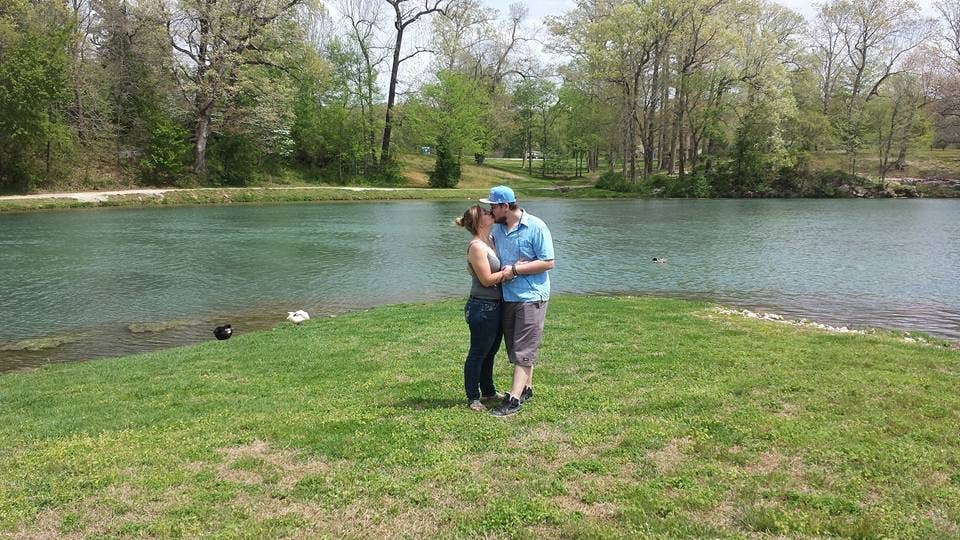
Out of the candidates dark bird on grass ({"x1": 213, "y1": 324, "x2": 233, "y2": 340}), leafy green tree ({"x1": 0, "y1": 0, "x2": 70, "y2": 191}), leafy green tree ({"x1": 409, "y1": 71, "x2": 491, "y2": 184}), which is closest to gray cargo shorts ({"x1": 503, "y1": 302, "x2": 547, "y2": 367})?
dark bird on grass ({"x1": 213, "y1": 324, "x2": 233, "y2": 340})

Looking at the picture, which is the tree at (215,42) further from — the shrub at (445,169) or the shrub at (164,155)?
the shrub at (445,169)

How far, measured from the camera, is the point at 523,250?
20.0 ft

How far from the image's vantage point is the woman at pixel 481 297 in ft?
19.5

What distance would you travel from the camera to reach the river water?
14195 millimetres

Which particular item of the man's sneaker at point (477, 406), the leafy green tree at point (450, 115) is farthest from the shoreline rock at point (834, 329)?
the leafy green tree at point (450, 115)

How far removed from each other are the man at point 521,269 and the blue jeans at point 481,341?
0.14m

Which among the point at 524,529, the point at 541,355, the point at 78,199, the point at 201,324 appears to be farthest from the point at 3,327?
the point at 78,199

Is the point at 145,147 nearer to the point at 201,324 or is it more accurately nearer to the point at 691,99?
the point at 201,324

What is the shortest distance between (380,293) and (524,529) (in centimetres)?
1388

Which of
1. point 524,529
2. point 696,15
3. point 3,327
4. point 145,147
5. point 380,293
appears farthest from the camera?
point 696,15

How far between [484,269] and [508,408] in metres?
1.51

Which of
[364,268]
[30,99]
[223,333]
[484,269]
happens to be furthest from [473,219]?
[30,99]

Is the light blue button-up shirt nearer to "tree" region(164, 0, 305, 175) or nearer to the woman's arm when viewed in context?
the woman's arm

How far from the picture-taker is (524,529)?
4121mm
